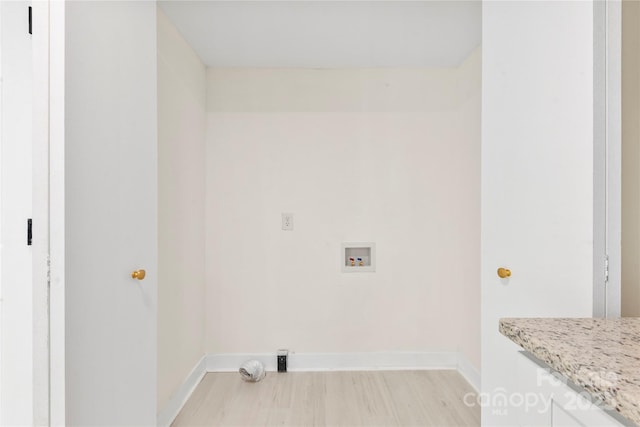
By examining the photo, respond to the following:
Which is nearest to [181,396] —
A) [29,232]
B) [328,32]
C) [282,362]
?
[282,362]

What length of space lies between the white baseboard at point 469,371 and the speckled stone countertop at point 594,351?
195 centimetres

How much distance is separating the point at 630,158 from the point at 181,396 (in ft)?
8.17

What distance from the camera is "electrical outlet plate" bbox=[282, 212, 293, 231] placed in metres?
2.82

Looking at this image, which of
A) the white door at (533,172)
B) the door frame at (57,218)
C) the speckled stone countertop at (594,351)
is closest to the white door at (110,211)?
the door frame at (57,218)

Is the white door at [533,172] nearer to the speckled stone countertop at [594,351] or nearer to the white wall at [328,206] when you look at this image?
the speckled stone countertop at [594,351]

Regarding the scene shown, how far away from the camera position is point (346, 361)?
2793 millimetres

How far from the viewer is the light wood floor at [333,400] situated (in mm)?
2098

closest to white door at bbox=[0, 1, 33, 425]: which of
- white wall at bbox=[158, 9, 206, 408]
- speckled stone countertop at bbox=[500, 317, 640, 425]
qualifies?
white wall at bbox=[158, 9, 206, 408]

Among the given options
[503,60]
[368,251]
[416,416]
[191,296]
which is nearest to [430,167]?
[368,251]

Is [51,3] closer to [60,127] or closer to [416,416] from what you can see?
[60,127]

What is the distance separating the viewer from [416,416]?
213cm

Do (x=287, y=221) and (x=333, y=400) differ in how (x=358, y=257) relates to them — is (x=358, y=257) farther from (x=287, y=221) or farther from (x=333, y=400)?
(x=333, y=400)

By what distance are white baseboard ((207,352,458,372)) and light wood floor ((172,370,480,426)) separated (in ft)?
0.20

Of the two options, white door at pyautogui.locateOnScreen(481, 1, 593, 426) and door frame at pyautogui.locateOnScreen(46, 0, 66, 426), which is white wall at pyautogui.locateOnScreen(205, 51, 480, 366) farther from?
door frame at pyautogui.locateOnScreen(46, 0, 66, 426)
